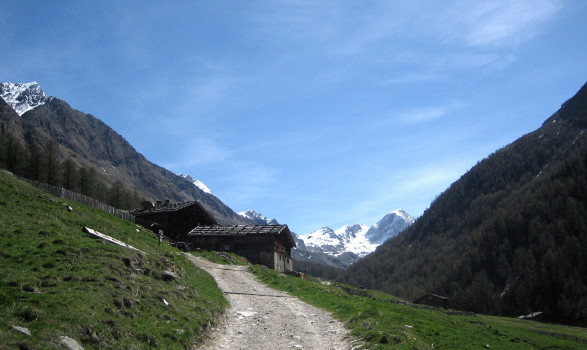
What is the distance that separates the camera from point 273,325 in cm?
2212

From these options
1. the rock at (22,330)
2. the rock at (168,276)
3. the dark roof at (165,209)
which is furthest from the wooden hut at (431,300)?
the rock at (22,330)

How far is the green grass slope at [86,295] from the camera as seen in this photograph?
502 inches

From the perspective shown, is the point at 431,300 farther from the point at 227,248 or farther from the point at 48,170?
the point at 48,170

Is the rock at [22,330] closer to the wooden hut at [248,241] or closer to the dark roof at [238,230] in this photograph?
the wooden hut at [248,241]

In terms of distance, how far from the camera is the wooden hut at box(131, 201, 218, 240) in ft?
238

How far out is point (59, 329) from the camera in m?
12.4

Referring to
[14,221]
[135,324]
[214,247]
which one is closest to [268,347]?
[135,324]

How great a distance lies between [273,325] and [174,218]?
182 ft

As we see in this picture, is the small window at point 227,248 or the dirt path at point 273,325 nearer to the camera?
the dirt path at point 273,325

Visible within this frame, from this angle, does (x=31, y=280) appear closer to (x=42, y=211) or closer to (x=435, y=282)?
(x=42, y=211)

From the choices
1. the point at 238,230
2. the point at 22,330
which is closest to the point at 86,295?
the point at 22,330

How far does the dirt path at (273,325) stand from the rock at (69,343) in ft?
19.4

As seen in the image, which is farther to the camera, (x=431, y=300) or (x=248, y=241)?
(x=431, y=300)

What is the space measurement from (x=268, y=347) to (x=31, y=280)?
9.12m
